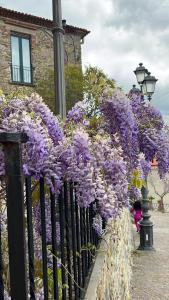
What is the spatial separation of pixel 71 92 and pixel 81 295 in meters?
21.6

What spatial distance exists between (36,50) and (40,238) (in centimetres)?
2357

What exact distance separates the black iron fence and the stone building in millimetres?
20599

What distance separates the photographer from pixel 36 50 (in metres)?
25.5

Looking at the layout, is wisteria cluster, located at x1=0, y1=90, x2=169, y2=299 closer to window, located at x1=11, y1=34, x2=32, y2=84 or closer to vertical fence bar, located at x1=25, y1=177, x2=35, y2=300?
vertical fence bar, located at x1=25, y1=177, x2=35, y2=300

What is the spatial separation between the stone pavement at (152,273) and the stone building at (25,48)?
38.4ft

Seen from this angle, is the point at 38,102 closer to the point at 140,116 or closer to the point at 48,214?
the point at 48,214

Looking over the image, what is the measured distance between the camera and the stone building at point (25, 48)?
23.9 m

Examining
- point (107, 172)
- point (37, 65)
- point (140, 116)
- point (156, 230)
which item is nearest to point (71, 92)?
point (37, 65)

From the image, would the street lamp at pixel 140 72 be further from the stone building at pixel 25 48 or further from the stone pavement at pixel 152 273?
the stone building at pixel 25 48

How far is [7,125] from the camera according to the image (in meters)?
2.05

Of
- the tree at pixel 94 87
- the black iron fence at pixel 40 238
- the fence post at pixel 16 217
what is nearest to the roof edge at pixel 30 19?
the tree at pixel 94 87

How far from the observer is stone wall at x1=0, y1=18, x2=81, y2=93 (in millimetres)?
23891

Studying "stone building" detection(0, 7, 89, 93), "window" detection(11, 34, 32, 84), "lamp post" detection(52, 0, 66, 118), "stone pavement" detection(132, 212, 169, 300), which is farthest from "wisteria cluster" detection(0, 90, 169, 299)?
"window" detection(11, 34, 32, 84)

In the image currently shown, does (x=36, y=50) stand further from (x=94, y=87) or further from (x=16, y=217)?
(x=16, y=217)
